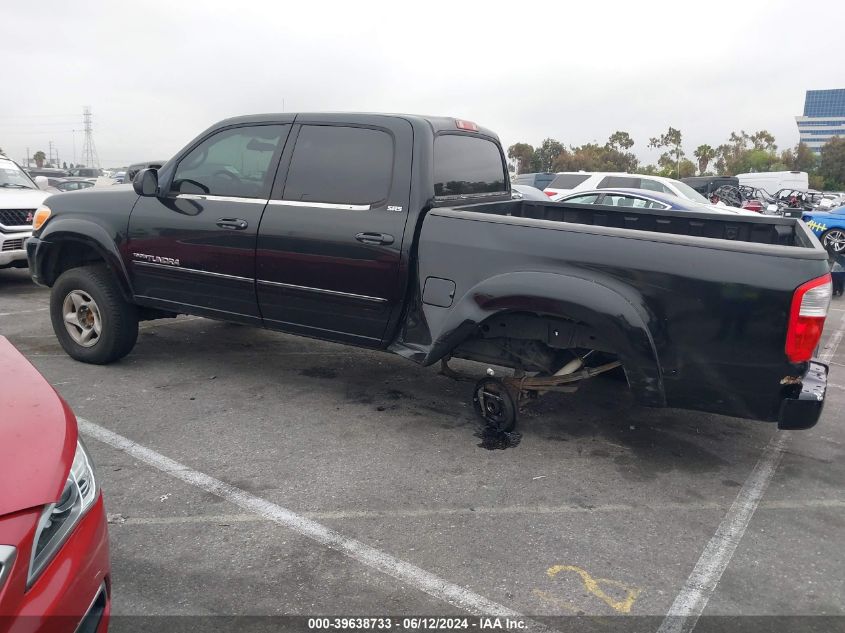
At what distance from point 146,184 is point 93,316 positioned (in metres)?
1.21

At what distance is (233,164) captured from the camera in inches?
193

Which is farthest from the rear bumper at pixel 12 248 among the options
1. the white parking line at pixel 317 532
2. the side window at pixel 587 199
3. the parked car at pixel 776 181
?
the parked car at pixel 776 181

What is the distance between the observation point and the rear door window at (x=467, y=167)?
453 cm

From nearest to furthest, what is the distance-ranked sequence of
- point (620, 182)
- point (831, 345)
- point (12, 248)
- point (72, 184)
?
point (831, 345)
point (12, 248)
point (620, 182)
point (72, 184)

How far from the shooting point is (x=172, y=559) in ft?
9.68

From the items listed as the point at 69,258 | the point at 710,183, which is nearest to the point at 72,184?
the point at 69,258

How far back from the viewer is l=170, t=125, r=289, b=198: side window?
476 centimetres

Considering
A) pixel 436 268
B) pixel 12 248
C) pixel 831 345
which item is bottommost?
pixel 831 345

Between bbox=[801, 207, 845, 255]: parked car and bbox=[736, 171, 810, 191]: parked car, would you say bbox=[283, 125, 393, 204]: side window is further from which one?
bbox=[736, 171, 810, 191]: parked car

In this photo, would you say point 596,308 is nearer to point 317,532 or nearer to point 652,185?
point 317,532

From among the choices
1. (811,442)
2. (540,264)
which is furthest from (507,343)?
(811,442)

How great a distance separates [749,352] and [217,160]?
3679mm

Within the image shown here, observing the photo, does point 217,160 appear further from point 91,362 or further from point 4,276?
point 4,276

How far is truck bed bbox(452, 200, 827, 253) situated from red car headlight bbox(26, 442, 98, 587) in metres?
2.72
